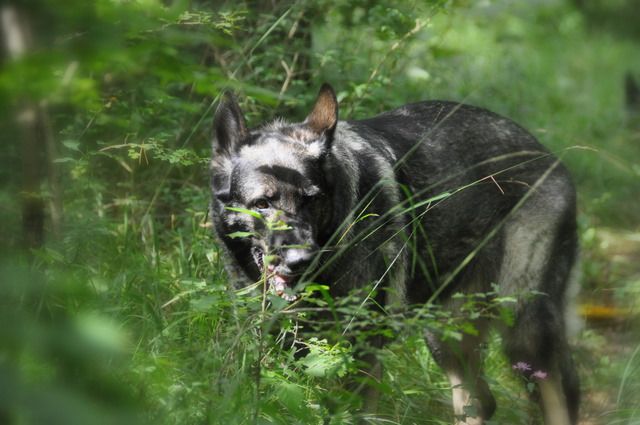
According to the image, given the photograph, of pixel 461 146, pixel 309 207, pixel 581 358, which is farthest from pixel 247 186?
pixel 581 358

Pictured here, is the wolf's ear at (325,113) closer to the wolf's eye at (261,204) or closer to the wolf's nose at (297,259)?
the wolf's eye at (261,204)

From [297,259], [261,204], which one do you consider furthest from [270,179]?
[297,259]

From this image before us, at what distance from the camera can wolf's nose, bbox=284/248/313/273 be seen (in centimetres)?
338

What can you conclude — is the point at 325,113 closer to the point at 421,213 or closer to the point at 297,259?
the point at 421,213

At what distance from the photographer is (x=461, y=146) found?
4496mm

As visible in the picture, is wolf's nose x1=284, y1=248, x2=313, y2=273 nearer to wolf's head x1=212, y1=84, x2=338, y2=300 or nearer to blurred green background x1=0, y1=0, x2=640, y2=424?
wolf's head x1=212, y1=84, x2=338, y2=300

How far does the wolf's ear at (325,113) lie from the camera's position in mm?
3918

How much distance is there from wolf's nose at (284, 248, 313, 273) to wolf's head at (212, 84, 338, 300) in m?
0.11

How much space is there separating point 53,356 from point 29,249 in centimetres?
84

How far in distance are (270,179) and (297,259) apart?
575mm

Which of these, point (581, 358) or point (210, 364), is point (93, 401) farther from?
point (581, 358)

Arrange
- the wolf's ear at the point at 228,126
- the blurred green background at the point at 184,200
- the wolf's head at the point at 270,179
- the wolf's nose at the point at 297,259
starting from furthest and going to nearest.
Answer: the wolf's ear at the point at 228,126 < the wolf's head at the point at 270,179 < the wolf's nose at the point at 297,259 < the blurred green background at the point at 184,200

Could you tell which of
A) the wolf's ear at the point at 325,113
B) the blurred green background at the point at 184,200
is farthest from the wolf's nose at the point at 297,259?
the wolf's ear at the point at 325,113

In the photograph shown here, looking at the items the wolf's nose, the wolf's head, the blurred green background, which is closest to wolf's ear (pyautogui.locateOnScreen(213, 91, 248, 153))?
the wolf's head
